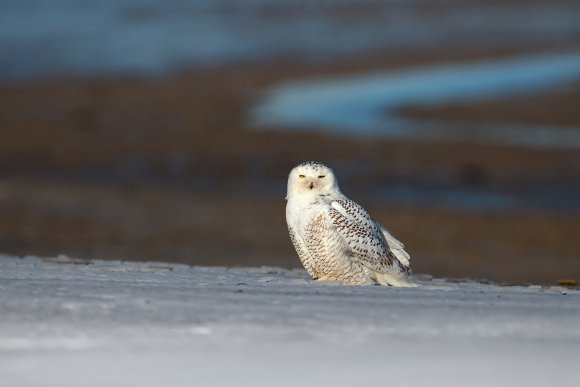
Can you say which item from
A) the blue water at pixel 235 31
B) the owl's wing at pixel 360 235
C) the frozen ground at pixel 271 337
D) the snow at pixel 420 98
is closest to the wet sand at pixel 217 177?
the snow at pixel 420 98

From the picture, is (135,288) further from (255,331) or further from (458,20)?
(458,20)

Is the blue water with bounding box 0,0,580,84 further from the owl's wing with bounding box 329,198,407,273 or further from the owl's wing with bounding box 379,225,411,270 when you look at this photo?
the owl's wing with bounding box 329,198,407,273

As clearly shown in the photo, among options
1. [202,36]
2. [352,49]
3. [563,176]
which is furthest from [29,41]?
[563,176]

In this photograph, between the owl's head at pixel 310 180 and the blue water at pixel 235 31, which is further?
the blue water at pixel 235 31

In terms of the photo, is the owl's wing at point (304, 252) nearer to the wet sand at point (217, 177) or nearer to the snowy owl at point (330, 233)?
the snowy owl at point (330, 233)

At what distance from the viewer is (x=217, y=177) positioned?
55.7ft

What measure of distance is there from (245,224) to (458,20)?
19739 millimetres

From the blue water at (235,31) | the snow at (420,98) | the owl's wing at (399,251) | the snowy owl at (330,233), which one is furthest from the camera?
the blue water at (235,31)

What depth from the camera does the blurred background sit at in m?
13.6

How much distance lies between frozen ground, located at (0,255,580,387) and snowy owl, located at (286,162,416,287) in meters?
0.79

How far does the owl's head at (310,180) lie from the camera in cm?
695

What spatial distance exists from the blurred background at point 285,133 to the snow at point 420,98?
6 cm

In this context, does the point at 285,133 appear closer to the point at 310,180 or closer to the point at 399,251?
the point at 399,251

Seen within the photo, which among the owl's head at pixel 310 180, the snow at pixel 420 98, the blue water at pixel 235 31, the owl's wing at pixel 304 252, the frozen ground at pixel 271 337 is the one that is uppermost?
the blue water at pixel 235 31
